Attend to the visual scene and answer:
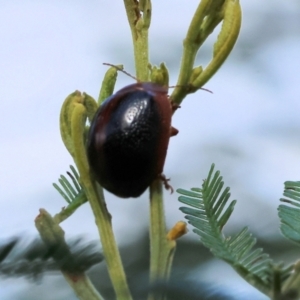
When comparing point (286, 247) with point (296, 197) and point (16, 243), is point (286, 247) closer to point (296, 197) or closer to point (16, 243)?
point (296, 197)

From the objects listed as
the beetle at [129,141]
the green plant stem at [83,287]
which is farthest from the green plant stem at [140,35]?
the green plant stem at [83,287]

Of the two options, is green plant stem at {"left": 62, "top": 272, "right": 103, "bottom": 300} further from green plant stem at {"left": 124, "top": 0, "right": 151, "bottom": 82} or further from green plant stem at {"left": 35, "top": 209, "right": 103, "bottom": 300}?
green plant stem at {"left": 124, "top": 0, "right": 151, "bottom": 82}

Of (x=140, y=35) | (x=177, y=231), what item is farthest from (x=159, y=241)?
(x=140, y=35)

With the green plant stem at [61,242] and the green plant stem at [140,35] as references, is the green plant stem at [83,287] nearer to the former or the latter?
the green plant stem at [61,242]

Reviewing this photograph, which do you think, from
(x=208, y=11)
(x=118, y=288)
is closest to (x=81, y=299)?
(x=118, y=288)

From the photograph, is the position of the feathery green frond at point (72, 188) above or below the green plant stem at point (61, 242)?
above

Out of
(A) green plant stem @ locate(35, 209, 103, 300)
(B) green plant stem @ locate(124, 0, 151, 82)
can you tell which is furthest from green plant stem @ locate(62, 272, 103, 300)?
(B) green plant stem @ locate(124, 0, 151, 82)
